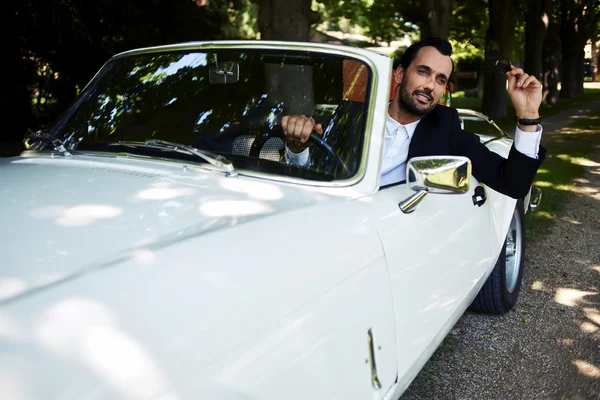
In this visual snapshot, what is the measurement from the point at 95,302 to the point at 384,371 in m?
1.00

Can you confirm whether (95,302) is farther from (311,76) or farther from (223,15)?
(223,15)

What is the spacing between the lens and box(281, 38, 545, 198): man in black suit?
281cm

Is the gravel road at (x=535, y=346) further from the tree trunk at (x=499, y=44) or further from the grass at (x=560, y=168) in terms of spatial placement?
the tree trunk at (x=499, y=44)

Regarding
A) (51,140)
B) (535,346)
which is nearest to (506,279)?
(535,346)

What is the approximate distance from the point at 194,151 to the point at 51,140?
77cm

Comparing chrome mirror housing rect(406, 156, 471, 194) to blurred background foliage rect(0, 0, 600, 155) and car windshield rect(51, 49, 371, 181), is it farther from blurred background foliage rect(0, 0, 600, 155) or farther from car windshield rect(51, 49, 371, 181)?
blurred background foliage rect(0, 0, 600, 155)

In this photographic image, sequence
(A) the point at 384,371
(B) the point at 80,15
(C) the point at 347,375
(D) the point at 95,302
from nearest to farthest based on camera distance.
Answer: (D) the point at 95,302, (C) the point at 347,375, (A) the point at 384,371, (B) the point at 80,15

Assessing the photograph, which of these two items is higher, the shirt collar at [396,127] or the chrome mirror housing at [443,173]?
the shirt collar at [396,127]

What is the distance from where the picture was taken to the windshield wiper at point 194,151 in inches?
87.3

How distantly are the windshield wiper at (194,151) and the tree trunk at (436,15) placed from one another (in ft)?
35.6

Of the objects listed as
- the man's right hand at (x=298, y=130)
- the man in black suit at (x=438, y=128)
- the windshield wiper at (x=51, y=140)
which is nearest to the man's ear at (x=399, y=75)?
the man in black suit at (x=438, y=128)

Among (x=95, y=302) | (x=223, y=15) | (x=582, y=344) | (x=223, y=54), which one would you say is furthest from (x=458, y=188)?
(x=223, y=15)

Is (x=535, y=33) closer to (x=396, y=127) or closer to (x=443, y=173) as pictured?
(x=396, y=127)

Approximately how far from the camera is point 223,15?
15.5m
